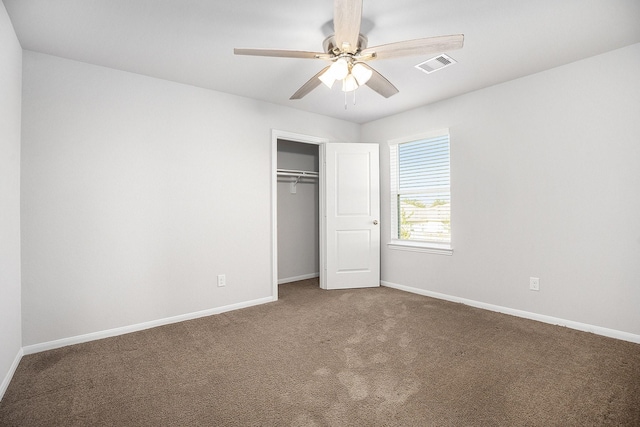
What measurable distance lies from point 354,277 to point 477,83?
2814mm

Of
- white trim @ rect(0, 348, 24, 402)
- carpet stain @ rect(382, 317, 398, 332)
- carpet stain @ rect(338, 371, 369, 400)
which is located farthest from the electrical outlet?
white trim @ rect(0, 348, 24, 402)

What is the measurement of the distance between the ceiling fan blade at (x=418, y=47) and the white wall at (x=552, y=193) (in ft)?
5.78

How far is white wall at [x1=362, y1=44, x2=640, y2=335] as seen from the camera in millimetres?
2582

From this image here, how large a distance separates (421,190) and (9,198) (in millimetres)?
4055

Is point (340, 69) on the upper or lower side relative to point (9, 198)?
upper

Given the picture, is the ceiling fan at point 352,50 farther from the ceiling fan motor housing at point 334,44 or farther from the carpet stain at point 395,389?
the carpet stain at point 395,389

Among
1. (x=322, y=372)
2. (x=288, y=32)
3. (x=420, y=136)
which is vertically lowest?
(x=322, y=372)

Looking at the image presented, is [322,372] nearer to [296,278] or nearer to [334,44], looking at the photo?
[334,44]

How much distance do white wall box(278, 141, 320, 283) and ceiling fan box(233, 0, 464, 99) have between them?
2.59m

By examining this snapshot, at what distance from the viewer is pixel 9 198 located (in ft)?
7.06

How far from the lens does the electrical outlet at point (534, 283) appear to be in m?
3.05

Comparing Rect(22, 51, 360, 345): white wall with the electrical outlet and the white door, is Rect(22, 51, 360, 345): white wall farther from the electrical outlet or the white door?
the electrical outlet

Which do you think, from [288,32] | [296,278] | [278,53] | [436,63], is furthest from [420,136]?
[296,278]

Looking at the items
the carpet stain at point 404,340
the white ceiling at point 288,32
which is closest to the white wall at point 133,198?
the white ceiling at point 288,32
